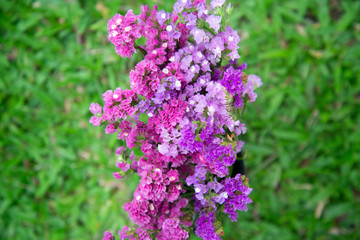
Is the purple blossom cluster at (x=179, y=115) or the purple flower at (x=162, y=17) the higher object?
the purple flower at (x=162, y=17)

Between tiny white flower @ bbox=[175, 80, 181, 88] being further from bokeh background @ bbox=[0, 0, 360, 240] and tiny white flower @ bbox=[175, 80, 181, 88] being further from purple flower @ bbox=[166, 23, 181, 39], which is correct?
bokeh background @ bbox=[0, 0, 360, 240]

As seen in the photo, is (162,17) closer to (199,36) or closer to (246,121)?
(199,36)

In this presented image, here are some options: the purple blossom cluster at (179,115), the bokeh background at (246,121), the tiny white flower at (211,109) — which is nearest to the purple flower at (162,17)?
the purple blossom cluster at (179,115)

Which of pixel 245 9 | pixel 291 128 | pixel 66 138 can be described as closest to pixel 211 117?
pixel 291 128

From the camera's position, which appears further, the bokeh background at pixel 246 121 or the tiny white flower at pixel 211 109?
the bokeh background at pixel 246 121

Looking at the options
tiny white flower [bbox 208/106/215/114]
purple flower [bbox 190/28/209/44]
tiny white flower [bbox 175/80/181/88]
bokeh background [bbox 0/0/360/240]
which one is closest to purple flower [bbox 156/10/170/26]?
purple flower [bbox 190/28/209/44]

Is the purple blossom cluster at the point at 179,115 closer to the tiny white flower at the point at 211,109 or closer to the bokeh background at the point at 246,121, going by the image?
the tiny white flower at the point at 211,109
